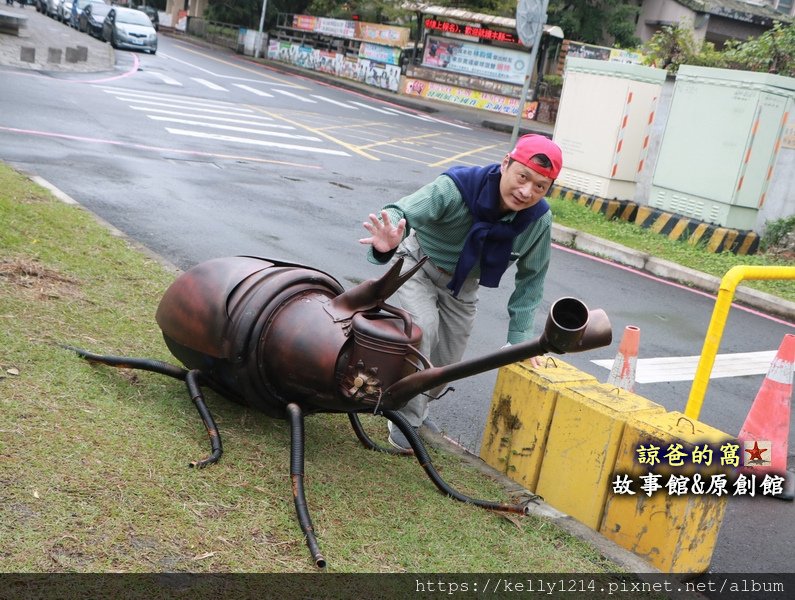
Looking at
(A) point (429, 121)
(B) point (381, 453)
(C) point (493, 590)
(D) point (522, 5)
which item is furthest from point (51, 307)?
(A) point (429, 121)

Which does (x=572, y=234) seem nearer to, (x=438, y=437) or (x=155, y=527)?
(x=438, y=437)

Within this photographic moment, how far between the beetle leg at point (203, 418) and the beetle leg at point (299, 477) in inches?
12.9

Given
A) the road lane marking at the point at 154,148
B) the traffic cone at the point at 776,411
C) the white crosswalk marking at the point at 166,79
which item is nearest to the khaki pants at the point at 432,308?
the traffic cone at the point at 776,411

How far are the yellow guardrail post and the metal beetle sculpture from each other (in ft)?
5.81

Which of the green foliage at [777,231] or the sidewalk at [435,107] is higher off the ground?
the green foliage at [777,231]

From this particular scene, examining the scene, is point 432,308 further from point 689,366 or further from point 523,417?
point 689,366

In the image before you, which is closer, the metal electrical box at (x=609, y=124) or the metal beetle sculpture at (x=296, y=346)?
the metal beetle sculpture at (x=296, y=346)

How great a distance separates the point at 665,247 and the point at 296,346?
922 centimetres

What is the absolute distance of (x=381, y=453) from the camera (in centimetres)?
436

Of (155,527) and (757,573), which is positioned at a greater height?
(155,527)

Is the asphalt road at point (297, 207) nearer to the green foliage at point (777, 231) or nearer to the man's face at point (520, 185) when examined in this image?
the man's face at point (520, 185)

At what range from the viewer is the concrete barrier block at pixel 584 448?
4.05 meters

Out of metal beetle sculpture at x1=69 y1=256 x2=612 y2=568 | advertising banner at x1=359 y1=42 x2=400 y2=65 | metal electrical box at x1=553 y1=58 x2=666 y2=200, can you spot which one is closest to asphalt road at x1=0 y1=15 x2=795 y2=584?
metal beetle sculpture at x1=69 y1=256 x2=612 y2=568

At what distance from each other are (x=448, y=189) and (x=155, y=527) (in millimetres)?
1992
